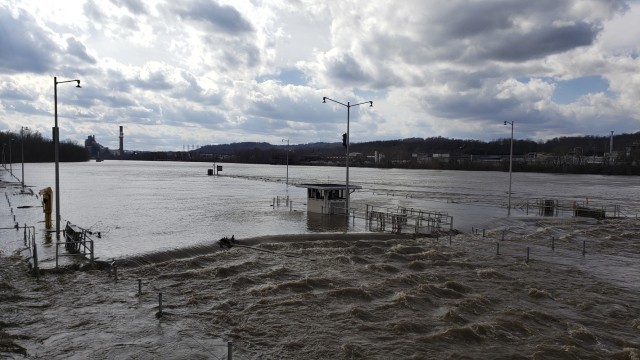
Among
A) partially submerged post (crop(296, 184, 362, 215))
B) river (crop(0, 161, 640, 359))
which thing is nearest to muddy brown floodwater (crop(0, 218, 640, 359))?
river (crop(0, 161, 640, 359))

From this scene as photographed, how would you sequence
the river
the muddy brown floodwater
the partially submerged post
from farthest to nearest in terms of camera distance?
the partially submerged post, the river, the muddy brown floodwater

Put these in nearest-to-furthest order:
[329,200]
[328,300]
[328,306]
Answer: [328,306] < [328,300] < [329,200]

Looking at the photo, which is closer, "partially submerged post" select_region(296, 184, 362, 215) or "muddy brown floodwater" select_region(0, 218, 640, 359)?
"muddy brown floodwater" select_region(0, 218, 640, 359)

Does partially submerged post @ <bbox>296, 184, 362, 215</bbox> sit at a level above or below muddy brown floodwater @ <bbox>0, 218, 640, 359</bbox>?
above

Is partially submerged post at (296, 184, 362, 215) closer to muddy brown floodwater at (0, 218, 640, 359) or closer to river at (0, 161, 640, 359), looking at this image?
river at (0, 161, 640, 359)

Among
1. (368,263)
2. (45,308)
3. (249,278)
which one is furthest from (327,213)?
(45,308)

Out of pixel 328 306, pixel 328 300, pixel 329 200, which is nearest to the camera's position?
pixel 328 306

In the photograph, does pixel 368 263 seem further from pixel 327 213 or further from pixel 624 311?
pixel 327 213

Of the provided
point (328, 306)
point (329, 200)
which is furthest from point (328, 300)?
point (329, 200)

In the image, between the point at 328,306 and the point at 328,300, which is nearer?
the point at 328,306

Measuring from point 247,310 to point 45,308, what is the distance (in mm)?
6111

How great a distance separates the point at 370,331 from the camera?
1325 centimetres

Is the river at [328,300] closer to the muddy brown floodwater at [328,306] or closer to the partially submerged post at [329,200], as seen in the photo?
the muddy brown floodwater at [328,306]

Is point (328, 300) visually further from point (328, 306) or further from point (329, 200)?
point (329, 200)
